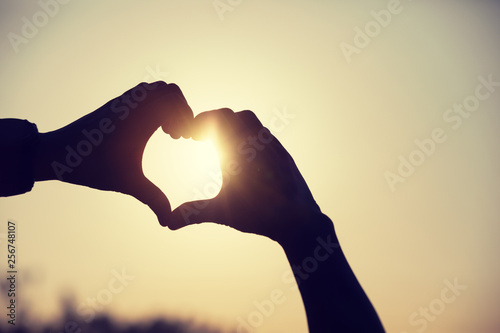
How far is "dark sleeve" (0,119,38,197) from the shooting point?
5.43ft

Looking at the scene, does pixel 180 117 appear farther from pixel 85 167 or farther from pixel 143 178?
pixel 85 167

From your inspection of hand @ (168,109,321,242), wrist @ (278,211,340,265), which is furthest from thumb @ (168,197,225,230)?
wrist @ (278,211,340,265)

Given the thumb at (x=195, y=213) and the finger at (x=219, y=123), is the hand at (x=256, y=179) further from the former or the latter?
the thumb at (x=195, y=213)

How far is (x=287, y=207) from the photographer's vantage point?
1883 mm

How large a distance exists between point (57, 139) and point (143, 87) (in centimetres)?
39

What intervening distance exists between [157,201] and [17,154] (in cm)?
76

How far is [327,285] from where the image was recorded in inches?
63.1

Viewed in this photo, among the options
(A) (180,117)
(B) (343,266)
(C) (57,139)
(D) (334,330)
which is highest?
(A) (180,117)

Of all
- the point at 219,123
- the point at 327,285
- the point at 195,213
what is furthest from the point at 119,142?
the point at 327,285

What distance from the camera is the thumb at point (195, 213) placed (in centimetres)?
220

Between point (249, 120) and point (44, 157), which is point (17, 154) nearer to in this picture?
point (44, 157)

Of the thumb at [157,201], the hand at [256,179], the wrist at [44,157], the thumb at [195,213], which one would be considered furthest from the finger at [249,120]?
the wrist at [44,157]

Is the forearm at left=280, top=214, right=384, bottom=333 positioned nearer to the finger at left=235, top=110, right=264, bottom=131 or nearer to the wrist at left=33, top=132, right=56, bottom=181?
the finger at left=235, top=110, right=264, bottom=131

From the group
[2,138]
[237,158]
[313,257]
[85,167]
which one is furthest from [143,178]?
[313,257]
